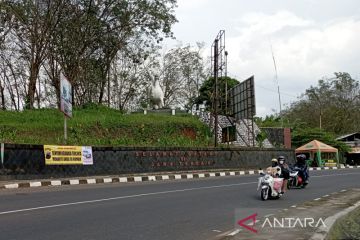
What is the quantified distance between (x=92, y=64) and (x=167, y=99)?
18.4 meters

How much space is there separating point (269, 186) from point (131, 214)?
16.1 feet

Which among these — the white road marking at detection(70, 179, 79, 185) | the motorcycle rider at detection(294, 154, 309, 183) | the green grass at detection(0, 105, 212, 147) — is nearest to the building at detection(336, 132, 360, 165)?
the green grass at detection(0, 105, 212, 147)

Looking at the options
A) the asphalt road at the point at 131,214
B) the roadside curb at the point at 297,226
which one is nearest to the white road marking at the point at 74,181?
the asphalt road at the point at 131,214

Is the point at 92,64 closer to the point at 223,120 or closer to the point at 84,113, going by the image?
the point at 84,113

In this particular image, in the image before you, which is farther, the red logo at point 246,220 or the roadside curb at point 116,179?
the roadside curb at point 116,179

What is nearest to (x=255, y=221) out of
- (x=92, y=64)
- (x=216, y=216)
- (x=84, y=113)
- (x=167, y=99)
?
(x=216, y=216)

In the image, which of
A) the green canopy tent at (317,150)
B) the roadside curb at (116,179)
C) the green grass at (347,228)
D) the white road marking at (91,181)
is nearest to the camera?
the green grass at (347,228)

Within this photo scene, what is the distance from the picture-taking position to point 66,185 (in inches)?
777

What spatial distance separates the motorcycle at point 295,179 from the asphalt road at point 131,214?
2240 mm

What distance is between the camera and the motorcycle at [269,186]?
13.7 m

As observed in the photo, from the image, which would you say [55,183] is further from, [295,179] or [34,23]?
[34,23]

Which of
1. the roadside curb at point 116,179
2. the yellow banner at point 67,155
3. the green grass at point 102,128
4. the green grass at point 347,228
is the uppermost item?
the green grass at point 102,128

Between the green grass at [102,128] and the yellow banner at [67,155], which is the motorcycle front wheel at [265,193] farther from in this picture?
the green grass at [102,128]

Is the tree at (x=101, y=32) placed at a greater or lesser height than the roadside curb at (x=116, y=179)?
greater
